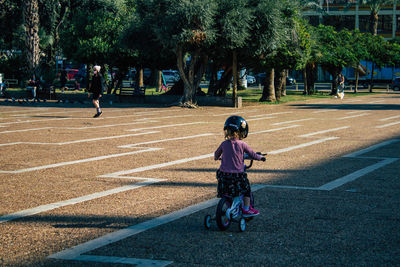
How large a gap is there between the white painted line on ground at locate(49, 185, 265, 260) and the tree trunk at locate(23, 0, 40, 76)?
32247 millimetres

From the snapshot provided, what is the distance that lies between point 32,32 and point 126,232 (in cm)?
3377

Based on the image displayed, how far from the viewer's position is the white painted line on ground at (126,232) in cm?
546

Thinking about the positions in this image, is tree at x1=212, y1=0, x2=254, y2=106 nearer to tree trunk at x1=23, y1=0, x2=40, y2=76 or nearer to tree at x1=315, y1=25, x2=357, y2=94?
tree trunk at x1=23, y1=0, x2=40, y2=76

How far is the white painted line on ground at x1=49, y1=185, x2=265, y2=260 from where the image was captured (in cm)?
546

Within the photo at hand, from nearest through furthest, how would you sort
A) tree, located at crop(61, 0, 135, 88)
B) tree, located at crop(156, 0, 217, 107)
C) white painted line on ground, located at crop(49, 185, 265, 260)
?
white painted line on ground, located at crop(49, 185, 265, 260)
tree, located at crop(156, 0, 217, 107)
tree, located at crop(61, 0, 135, 88)

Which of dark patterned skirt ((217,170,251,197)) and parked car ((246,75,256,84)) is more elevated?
parked car ((246,75,256,84))

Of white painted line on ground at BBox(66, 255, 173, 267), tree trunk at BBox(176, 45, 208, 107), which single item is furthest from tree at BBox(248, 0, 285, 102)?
white painted line on ground at BBox(66, 255, 173, 267)

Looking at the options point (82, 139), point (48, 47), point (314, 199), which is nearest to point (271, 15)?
point (82, 139)

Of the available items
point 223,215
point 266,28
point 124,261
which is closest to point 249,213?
point 223,215

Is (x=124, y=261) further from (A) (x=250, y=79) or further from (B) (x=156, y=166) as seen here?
(A) (x=250, y=79)

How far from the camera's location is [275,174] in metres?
10.1

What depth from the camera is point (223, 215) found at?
629cm

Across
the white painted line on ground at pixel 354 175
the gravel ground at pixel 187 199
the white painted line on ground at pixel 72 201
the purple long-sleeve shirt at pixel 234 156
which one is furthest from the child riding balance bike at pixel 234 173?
the white painted line on ground at pixel 354 175

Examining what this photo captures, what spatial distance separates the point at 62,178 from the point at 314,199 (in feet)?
13.4
